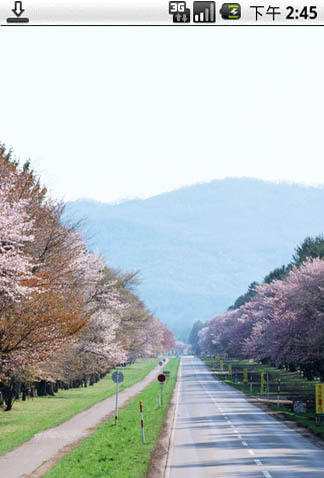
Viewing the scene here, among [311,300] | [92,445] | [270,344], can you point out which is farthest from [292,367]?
[92,445]

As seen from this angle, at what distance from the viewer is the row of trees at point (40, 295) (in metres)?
30.1

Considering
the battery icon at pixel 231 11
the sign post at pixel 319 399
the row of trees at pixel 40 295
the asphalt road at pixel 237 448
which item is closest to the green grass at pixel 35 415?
the row of trees at pixel 40 295

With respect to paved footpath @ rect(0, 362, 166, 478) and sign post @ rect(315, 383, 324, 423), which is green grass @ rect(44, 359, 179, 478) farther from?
sign post @ rect(315, 383, 324, 423)

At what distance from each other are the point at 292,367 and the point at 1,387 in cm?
6519

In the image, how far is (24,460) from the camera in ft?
89.7

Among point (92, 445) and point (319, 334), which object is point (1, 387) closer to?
point (92, 445)

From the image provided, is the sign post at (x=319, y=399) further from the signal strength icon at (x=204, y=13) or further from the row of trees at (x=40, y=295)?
the signal strength icon at (x=204, y=13)

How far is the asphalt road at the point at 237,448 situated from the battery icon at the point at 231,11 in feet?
49.2

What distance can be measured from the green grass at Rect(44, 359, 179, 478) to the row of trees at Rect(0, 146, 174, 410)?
192 inches

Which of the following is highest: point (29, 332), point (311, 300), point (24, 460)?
point (311, 300)

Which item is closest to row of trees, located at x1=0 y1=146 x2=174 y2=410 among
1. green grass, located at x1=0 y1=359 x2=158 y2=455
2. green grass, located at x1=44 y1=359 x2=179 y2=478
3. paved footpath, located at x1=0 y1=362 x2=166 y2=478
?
green grass, located at x1=0 y1=359 x2=158 y2=455

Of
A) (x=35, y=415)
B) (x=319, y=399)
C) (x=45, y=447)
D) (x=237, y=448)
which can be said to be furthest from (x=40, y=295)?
(x=35, y=415)

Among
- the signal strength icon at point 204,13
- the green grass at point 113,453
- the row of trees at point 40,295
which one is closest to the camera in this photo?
the signal strength icon at point 204,13

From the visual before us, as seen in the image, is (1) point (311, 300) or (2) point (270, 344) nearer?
(1) point (311, 300)
